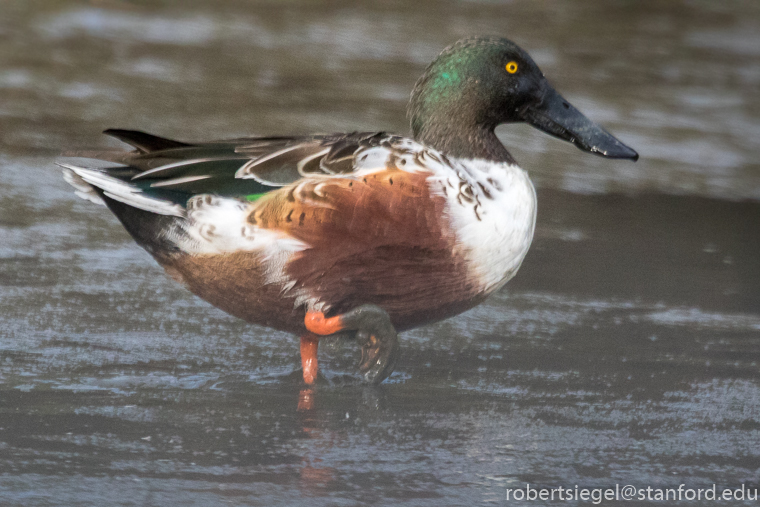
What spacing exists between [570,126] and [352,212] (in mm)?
886

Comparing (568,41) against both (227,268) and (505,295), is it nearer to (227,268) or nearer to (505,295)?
(505,295)

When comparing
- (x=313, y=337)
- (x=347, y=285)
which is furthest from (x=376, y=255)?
(x=313, y=337)

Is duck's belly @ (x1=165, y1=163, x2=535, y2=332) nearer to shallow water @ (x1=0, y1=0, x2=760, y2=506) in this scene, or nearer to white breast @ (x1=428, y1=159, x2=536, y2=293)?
white breast @ (x1=428, y1=159, x2=536, y2=293)

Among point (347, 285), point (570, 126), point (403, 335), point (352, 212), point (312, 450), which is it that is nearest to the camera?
point (312, 450)

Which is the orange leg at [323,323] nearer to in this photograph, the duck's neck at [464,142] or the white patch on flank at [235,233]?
the white patch on flank at [235,233]

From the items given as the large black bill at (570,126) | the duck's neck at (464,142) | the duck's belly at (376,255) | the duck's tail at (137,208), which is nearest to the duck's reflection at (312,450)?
the duck's belly at (376,255)

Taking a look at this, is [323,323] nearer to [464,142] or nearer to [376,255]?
[376,255]

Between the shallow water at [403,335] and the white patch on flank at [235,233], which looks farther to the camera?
the white patch on flank at [235,233]

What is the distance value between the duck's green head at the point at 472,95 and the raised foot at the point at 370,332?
575 mm

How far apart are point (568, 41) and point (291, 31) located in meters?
2.26

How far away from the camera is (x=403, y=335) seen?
153 inches

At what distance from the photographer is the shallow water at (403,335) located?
2.75 meters

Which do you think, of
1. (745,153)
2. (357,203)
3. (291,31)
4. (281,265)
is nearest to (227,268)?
(281,265)

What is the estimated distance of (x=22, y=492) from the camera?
8.29 ft
